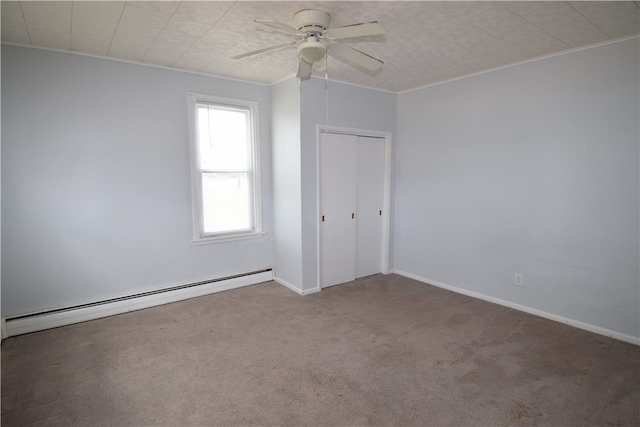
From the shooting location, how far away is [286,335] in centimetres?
301

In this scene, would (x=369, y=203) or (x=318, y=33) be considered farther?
(x=369, y=203)

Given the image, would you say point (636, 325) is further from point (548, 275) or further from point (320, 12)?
point (320, 12)

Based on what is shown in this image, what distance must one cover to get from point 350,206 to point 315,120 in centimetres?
119

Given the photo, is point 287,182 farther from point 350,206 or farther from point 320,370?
point 320,370

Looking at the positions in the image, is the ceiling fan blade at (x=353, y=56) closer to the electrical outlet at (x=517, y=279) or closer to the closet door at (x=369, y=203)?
the closet door at (x=369, y=203)

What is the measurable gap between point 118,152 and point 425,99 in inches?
140

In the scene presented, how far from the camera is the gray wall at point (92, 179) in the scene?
2.93 metres

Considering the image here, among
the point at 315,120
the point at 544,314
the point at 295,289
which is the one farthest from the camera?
the point at 295,289

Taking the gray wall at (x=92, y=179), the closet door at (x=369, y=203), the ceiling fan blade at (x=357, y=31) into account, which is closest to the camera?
the ceiling fan blade at (x=357, y=31)

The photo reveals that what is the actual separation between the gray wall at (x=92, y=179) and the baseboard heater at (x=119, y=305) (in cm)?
7

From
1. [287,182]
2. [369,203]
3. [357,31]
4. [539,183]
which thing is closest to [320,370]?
[287,182]

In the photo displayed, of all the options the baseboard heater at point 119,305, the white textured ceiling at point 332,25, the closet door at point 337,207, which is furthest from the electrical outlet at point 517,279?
the baseboard heater at point 119,305

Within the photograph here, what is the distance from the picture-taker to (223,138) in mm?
3979

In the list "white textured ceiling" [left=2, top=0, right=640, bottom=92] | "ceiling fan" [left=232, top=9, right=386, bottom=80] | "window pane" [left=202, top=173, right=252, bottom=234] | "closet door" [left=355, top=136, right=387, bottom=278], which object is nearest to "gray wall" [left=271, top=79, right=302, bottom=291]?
"window pane" [left=202, top=173, right=252, bottom=234]
